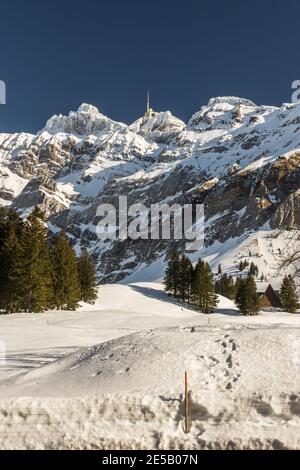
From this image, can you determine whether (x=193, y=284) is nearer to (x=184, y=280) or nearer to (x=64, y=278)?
(x=184, y=280)

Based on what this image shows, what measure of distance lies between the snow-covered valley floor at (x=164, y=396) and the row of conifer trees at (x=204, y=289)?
53264 millimetres

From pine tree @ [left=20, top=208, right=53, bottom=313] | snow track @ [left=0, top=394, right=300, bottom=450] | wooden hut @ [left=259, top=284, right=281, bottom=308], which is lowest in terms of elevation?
wooden hut @ [left=259, top=284, right=281, bottom=308]

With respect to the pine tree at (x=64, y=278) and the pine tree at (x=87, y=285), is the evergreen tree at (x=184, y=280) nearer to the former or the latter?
the pine tree at (x=87, y=285)

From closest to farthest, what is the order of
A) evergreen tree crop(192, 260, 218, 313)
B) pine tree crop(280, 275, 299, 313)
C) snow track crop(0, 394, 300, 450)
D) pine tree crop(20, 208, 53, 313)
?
snow track crop(0, 394, 300, 450) → pine tree crop(20, 208, 53, 313) → evergreen tree crop(192, 260, 218, 313) → pine tree crop(280, 275, 299, 313)

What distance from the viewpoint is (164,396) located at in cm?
910

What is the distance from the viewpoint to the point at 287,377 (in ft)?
30.4

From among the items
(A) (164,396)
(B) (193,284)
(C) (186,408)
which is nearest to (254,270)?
(B) (193,284)

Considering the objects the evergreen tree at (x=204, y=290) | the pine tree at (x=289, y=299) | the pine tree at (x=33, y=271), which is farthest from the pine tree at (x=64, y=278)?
the pine tree at (x=289, y=299)

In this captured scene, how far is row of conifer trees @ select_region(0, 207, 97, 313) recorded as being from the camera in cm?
Result: 3494

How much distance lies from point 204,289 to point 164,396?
5707 centimetres

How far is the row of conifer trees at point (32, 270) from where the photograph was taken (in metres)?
34.9

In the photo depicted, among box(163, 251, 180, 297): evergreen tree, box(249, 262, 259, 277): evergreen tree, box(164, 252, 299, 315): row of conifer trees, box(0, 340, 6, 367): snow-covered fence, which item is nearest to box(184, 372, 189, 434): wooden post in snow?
box(0, 340, 6, 367): snow-covered fence

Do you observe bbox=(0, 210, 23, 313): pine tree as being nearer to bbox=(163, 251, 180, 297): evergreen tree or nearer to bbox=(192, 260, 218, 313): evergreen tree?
bbox=(192, 260, 218, 313): evergreen tree
